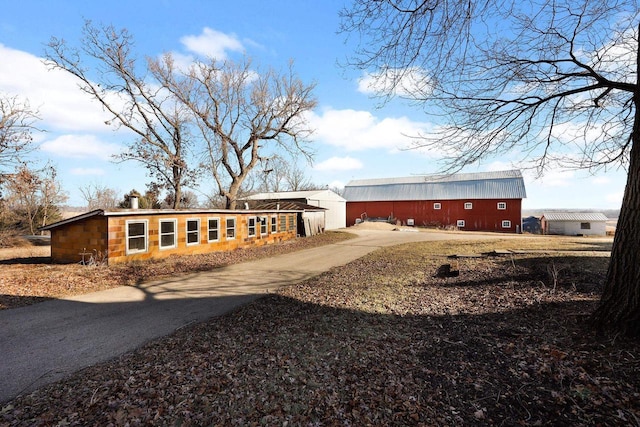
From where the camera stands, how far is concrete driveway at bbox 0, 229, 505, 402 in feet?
13.5

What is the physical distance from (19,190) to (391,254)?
1861 centimetres

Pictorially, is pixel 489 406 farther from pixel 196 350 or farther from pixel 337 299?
pixel 337 299

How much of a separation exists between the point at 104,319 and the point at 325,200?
28.9 meters

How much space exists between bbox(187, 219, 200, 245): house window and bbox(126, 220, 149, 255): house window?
2.14 metres

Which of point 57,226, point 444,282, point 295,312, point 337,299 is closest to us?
point 295,312

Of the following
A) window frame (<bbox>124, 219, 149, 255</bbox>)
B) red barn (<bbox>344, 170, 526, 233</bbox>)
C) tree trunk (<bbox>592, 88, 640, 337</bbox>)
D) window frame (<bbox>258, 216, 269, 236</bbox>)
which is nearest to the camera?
tree trunk (<bbox>592, 88, 640, 337</bbox>)

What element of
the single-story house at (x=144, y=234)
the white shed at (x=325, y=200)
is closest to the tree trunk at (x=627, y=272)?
the single-story house at (x=144, y=234)

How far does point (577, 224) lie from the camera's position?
33625mm

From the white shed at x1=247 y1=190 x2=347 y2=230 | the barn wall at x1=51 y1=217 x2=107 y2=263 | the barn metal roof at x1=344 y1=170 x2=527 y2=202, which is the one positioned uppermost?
the barn metal roof at x1=344 y1=170 x2=527 y2=202

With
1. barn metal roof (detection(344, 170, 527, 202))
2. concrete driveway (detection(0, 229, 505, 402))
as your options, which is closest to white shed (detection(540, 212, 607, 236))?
barn metal roof (detection(344, 170, 527, 202))

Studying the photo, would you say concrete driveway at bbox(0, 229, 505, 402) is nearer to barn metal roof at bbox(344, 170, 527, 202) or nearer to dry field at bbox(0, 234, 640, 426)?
dry field at bbox(0, 234, 640, 426)

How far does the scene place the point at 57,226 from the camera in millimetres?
11625

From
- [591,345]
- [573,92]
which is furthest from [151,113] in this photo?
[591,345]

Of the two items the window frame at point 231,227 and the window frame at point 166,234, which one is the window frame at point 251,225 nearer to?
the window frame at point 231,227
